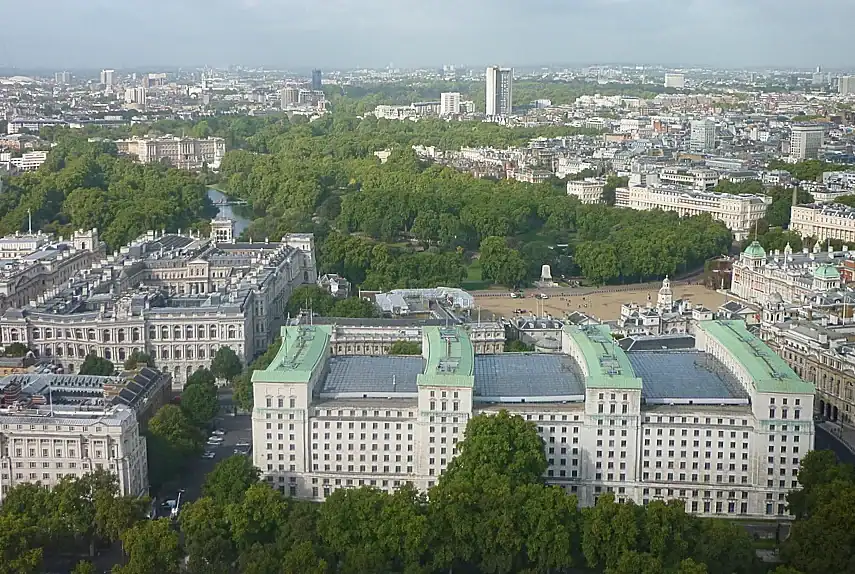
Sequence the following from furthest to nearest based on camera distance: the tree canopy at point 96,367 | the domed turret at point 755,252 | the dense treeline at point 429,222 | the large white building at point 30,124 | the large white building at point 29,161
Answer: the large white building at point 30,124 < the large white building at point 29,161 < the dense treeline at point 429,222 < the domed turret at point 755,252 < the tree canopy at point 96,367

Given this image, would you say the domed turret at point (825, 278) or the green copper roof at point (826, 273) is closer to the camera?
the domed turret at point (825, 278)

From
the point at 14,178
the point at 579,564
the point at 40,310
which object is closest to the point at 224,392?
the point at 40,310

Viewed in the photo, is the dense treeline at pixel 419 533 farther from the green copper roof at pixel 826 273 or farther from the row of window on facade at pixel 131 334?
the green copper roof at pixel 826 273

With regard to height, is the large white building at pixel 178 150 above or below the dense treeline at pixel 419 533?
above

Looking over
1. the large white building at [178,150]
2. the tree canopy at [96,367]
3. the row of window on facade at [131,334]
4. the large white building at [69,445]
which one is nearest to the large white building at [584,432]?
the large white building at [69,445]

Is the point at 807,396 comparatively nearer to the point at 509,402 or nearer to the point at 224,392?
the point at 509,402

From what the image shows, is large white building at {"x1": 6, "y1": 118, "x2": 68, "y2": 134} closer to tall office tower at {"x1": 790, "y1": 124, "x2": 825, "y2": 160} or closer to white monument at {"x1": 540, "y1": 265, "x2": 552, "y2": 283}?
tall office tower at {"x1": 790, "y1": 124, "x2": 825, "y2": 160}

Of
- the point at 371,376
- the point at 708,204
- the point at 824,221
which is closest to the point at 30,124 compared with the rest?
the point at 708,204
